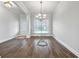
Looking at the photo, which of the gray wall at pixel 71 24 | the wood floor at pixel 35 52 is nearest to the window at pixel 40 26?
the gray wall at pixel 71 24

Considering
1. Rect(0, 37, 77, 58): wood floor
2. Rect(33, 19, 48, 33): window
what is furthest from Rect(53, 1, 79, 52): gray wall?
Rect(33, 19, 48, 33): window

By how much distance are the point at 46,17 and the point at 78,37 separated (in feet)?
22.9

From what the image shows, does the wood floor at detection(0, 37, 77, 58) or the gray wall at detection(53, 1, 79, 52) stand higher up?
the gray wall at detection(53, 1, 79, 52)

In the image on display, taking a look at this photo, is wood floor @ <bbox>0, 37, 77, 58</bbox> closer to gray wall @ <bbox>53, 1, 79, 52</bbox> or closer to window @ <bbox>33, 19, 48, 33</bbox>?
gray wall @ <bbox>53, 1, 79, 52</bbox>

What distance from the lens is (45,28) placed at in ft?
33.8

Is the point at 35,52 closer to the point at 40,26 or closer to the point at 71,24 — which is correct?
the point at 71,24

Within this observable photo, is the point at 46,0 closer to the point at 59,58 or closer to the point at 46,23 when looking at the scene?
the point at 59,58

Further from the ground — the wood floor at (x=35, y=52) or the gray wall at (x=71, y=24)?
the gray wall at (x=71, y=24)

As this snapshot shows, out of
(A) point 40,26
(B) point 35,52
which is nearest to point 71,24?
(B) point 35,52

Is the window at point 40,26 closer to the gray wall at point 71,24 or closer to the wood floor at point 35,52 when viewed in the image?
the gray wall at point 71,24

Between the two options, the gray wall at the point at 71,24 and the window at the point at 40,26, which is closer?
the gray wall at the point at 71,24

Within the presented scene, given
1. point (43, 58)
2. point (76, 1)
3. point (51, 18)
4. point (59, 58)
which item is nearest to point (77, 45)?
point (59, 58)

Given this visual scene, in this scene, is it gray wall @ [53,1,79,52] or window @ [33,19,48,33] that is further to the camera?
window @ [33,19,48,33]

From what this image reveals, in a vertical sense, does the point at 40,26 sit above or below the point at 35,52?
above
